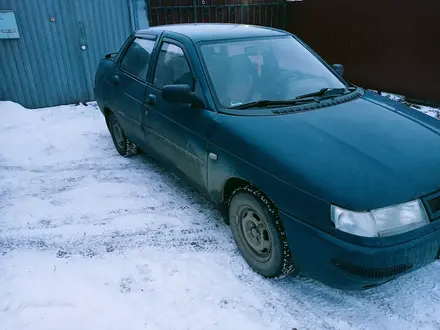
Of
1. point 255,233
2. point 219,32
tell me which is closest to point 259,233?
point 255,233

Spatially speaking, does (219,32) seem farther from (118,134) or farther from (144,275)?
(144,275)

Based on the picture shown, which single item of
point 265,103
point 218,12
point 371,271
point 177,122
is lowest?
point 371,271

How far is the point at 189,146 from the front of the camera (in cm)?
324

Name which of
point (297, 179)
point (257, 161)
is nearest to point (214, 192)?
point (257, 161)

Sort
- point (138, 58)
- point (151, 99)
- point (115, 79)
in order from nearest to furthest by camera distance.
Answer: point (151, 99) → point (138, 58) → point (115, 79)

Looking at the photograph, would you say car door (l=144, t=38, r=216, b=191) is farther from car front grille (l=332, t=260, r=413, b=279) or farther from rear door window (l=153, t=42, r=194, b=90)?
car front grille (l=332, t=260, r=413, b=279)

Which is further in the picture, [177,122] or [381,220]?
[177,122]

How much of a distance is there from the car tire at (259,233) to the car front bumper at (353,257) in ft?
0.56

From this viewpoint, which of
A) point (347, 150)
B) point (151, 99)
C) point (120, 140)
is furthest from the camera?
point (120, 140)

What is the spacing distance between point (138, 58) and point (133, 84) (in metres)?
0.36

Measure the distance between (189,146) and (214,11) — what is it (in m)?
6.57

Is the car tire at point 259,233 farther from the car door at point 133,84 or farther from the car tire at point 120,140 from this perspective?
the car tire at point 120,140

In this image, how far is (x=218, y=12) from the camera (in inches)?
347

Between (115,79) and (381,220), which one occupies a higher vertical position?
(115,79)
